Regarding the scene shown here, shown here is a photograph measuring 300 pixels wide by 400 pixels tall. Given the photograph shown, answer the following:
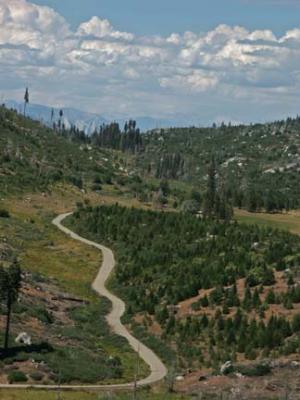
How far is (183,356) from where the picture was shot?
72.7 meters

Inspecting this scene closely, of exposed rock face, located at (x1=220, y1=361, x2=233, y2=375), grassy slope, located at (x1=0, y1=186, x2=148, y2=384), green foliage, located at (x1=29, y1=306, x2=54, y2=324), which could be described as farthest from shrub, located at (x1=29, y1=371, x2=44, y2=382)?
green foliage, located at (x1=29, y1=306, x2=54, y2=324)

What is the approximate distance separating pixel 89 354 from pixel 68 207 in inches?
4116

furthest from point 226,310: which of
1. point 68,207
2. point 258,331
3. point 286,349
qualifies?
point 68,207

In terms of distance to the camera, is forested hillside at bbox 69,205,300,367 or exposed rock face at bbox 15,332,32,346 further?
forested hillside at bbox 69,205,300,367

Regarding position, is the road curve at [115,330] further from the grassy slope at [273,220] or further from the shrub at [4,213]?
the grassy slope at [273,220]

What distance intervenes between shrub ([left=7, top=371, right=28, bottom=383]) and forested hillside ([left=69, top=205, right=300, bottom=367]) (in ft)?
59.5

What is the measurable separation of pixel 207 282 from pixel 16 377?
44.3m

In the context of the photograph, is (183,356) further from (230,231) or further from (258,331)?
(230,231)

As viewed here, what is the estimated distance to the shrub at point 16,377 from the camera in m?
55.6

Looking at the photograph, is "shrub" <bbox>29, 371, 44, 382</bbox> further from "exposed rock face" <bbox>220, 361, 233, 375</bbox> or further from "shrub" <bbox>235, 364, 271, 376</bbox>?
"shrub" <bbox>235, 364, 271, 376</bbox>

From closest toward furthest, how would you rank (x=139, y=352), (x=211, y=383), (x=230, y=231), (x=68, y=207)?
(x=211, y=383)
(x=139, y=352)
(x=230, y=231)
(x=68, y=207)

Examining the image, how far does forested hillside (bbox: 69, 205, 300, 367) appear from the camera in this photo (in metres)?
74.0

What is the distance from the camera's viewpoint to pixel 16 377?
55.7m

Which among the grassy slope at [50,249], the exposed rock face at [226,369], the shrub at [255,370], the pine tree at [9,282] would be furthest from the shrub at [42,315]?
the shrub at [255,370]
